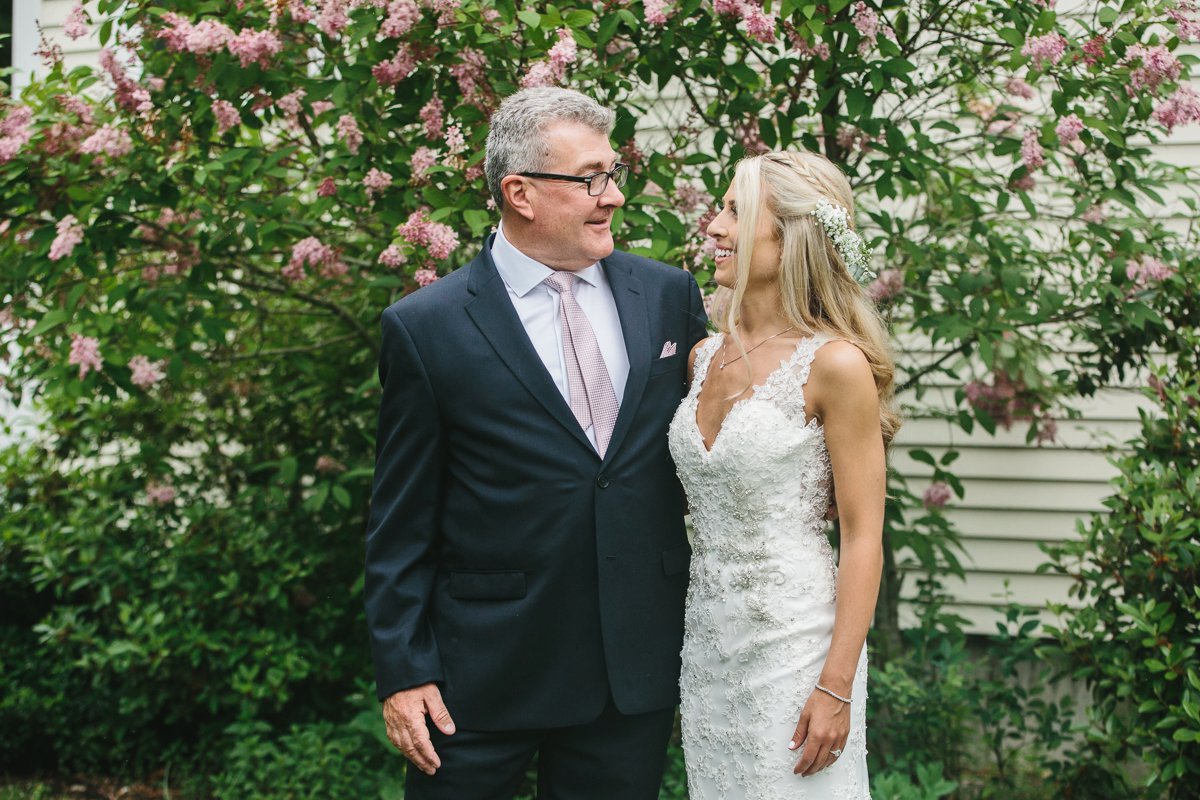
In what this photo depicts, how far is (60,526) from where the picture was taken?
4.96 m

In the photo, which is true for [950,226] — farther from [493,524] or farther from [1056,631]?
[493,524]

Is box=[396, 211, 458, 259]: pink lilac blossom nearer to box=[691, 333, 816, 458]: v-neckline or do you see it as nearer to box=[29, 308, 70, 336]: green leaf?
box=[691, 333, 816, 458]: v-neckline

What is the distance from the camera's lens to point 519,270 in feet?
8.46

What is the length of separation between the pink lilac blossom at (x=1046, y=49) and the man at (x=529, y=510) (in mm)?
1374

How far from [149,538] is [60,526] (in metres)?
0.39

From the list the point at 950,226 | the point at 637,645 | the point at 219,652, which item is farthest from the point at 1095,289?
the point at 219,652

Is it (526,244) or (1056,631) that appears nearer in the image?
(526,244)

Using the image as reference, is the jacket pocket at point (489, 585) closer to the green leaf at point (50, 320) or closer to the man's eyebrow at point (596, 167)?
the man's eyebrow at point (596, 167)

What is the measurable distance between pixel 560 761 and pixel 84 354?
214cm

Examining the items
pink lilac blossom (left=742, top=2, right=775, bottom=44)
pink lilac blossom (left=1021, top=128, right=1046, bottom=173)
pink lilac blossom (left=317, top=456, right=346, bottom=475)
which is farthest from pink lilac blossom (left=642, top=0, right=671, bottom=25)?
pink lilac blossom (left=317, top=456, right=346, bottom=475)

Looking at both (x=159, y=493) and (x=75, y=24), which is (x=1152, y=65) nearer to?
(x=75, y=24)

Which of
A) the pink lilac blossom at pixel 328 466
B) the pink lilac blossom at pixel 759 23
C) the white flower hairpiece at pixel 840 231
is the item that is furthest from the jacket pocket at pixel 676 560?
the pink lilac blossom at pixel 328 466

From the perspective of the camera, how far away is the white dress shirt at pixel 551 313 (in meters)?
2.54

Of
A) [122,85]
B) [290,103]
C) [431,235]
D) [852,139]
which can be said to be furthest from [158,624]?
[852,139]
